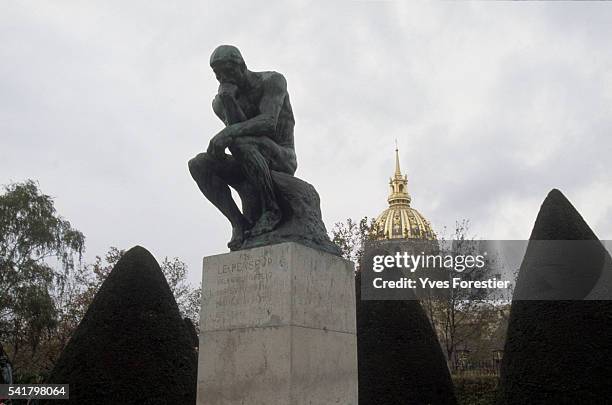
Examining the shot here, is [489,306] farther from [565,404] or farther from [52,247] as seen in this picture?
[52,247]

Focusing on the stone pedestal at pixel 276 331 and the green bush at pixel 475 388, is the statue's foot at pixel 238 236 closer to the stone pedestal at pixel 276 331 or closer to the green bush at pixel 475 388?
the stone pedestal at pixel 276 331

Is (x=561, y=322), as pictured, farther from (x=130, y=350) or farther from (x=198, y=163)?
(x=198, y=163)

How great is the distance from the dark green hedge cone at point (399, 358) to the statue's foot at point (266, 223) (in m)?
9.31

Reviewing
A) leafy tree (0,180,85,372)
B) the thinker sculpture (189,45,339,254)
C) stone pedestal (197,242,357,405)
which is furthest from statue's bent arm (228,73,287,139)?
leafy tree (0,180,85,372)

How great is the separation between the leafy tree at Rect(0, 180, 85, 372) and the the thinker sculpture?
83.0ft

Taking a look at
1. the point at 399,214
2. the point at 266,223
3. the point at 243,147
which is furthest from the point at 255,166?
the point at 399,214

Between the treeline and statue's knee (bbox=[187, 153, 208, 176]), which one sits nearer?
statue's knee (bbox=[187, 153, 208, 176])

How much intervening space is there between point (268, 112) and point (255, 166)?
2.39 feet

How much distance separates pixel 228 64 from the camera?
7.36 meters

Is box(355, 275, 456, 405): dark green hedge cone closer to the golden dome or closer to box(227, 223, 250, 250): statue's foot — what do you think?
box(227, 223, 250, 250): statue's foot

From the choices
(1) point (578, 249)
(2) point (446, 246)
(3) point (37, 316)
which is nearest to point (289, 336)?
(1) point (578, 249)

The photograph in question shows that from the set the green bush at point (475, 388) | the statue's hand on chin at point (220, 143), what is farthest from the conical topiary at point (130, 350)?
the green bush at point (475, 388)

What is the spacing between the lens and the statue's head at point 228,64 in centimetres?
736

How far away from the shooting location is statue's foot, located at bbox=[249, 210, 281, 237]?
7.17m
